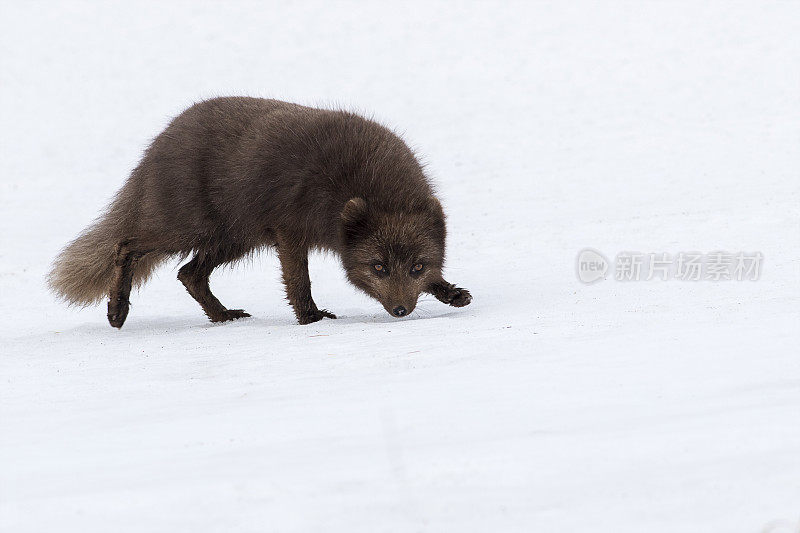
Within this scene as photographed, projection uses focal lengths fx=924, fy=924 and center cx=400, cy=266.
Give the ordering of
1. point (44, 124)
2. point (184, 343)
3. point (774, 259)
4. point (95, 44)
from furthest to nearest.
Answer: point (95, 44) < point (44, 124) < point (774, 259) < point (184, 343)

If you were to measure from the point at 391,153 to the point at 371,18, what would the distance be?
1822 centimetres

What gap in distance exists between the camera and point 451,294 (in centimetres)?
726

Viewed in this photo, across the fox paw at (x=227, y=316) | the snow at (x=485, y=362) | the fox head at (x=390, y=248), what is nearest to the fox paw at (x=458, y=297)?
the snow at (x=485, y=362)

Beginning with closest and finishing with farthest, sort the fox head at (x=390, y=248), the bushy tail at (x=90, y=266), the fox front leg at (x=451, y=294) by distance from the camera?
the fox head at (x=390, y=248) < the fox front leg at (x=451, y=294) < the bushy tail at (x=90, y=266)

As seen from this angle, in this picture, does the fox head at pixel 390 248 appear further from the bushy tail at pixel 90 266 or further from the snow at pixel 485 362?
the bushy tail at pixel 90 266

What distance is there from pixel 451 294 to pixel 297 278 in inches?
47.7

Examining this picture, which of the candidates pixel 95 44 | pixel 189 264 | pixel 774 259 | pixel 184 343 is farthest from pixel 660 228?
pixel 95 44

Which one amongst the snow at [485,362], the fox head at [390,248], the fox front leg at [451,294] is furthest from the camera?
the fox front leg at [451,294]

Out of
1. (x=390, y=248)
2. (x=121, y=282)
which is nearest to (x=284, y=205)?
(x=390, y=248)

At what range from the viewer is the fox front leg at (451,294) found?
23.7 ft

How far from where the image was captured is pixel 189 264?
8.08 meters

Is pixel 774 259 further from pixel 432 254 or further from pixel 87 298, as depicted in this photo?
pixel 87 298

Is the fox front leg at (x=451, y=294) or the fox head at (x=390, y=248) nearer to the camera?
the fox head at (x=390, y=248)

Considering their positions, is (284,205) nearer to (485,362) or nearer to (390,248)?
(390,248)
